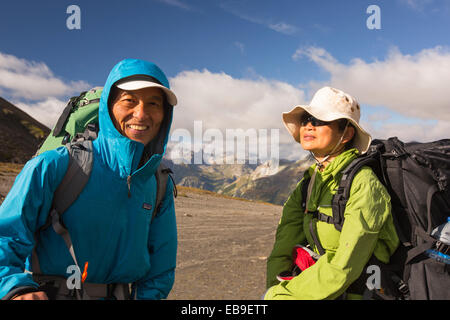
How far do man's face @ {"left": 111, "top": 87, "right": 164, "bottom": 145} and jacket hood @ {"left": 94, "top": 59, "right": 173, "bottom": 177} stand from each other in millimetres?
91

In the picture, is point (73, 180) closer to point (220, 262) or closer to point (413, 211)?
point (413, 211)

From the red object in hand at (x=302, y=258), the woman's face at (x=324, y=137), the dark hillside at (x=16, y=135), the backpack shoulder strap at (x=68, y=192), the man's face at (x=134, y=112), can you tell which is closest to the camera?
the backpack shoulder strap at (x=68, y=192)

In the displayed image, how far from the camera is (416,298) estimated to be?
8.59 ft

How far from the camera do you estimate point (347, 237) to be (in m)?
2.60

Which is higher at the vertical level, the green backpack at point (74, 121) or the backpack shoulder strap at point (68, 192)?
the green backpack at point (74, 121)

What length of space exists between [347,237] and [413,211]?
30.5 inches

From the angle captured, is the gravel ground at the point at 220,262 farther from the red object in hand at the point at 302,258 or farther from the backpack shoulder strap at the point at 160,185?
the backpack shoulder strap at the point at 160,185

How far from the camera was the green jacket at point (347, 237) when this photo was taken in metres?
2.56

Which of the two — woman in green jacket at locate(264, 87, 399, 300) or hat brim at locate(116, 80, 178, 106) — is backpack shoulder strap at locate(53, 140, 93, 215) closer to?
hat brim at locate(116, 80, 178, 106)

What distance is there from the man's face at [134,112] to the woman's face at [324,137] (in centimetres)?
187

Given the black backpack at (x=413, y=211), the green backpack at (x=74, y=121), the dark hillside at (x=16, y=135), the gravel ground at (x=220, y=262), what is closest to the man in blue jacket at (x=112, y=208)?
the green backpack at (x=74, y=121)

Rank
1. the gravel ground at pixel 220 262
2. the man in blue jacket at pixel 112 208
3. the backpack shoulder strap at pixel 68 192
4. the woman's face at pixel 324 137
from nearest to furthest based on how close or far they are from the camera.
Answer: the man in blue jacket at pixel 112 208, the backpack shoulder strap at pixel 68 192, the woman's face at pixel 324 137, the gravel ground at pixel 220 262

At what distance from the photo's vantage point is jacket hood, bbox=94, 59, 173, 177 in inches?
101
